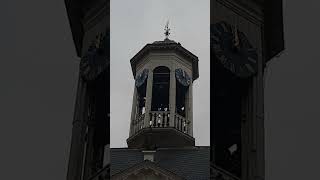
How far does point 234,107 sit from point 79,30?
5.79ft

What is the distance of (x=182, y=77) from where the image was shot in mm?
5590

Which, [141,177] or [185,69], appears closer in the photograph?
[141,177]

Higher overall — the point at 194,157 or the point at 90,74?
the point at 90,74

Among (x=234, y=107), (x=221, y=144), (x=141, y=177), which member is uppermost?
(x=234, y=107)

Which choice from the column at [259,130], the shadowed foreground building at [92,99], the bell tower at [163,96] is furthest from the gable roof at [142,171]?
the column at [259,130]

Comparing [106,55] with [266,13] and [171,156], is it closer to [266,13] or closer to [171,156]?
[171,156]

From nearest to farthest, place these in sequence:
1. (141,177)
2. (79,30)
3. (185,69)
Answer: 1. (141,177)
2. (185,69)
3. (79,30)

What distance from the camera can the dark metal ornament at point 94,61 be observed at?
20.0 ft

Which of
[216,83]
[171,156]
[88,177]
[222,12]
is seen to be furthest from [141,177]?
[222,12]

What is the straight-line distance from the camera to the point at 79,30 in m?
6.84

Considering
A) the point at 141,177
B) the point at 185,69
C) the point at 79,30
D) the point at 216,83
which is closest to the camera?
the point at 141,177

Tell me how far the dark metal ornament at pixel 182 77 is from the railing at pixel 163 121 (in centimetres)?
29

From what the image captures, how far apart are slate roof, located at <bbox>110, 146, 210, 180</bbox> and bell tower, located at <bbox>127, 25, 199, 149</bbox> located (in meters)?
0.06

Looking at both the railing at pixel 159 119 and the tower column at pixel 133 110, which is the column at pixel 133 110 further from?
the railing at pixel 159 119
